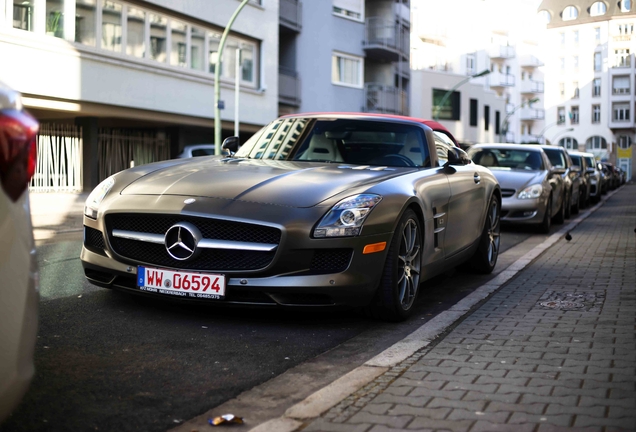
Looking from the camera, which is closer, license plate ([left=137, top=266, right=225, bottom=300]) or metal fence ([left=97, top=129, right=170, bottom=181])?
license plate ([left=137, top=266, right=225, bottom=300])

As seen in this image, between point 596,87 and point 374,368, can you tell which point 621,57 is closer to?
point 596,87

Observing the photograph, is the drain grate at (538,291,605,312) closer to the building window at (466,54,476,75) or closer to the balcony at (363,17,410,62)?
the balcony at (363,17,410,62)

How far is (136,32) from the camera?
25797 mm

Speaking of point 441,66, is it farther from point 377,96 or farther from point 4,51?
point 4,51

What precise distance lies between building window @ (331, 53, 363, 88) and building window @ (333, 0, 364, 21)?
74.6 inches

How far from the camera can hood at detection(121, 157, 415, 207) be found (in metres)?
5.49

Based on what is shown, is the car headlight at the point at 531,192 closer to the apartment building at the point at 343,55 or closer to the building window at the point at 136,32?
the building window at the point at 136,32

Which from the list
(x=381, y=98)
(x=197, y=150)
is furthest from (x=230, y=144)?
(x=381, y=98)

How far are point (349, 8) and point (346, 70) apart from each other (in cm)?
292

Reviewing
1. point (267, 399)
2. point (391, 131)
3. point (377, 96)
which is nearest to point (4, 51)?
point (391, 131)

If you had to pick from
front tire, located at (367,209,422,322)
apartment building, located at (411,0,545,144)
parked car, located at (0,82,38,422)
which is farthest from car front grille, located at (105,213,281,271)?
apartment building, located at (411,0,545,144)

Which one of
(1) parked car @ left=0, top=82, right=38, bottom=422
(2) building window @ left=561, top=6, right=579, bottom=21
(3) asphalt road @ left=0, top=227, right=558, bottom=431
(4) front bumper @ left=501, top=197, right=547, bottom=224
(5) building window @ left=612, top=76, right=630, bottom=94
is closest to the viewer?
(1) parked car @ left=0, top=82, right=38, bottom=422

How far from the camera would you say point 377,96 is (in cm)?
4312

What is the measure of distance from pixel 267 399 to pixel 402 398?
0.62 m
